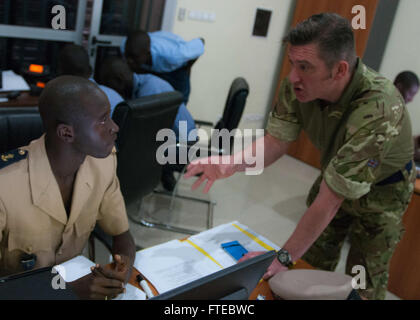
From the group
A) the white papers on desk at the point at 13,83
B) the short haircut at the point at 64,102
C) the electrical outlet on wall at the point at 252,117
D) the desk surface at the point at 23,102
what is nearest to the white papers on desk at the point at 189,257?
the short haircut at the point at 64,102

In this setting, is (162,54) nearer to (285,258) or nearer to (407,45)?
(285,258)

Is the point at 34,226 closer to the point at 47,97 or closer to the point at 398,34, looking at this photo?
the point at 47,97

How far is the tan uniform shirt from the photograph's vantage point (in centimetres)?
113

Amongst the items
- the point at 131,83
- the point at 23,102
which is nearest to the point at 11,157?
the point at 23,102

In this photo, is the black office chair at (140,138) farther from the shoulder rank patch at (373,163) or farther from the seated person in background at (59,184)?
the shoulder rank patch at (373,163)

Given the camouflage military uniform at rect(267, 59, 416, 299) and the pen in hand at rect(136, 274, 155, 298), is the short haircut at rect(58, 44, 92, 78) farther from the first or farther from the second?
the pen in hand at rect(136, 274, 155, 298)

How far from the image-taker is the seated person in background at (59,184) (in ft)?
3.65

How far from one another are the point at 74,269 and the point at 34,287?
0.44 ft

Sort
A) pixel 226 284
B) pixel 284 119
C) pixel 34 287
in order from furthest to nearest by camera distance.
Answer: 1. pixel 284 119
2. pixel 34 287
3. pixel 226 284

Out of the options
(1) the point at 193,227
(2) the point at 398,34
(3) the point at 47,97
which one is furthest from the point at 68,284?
(2) the point at 398,34

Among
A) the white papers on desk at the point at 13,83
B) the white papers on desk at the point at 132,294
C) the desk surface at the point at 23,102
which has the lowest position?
the white papers on desk at the point at 132,294

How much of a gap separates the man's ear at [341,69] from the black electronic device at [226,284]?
0.72 m

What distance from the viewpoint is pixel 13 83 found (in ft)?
8.56

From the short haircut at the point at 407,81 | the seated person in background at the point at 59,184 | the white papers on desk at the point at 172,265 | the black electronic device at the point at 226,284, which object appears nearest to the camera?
the black electronic device at the point at 226,284
